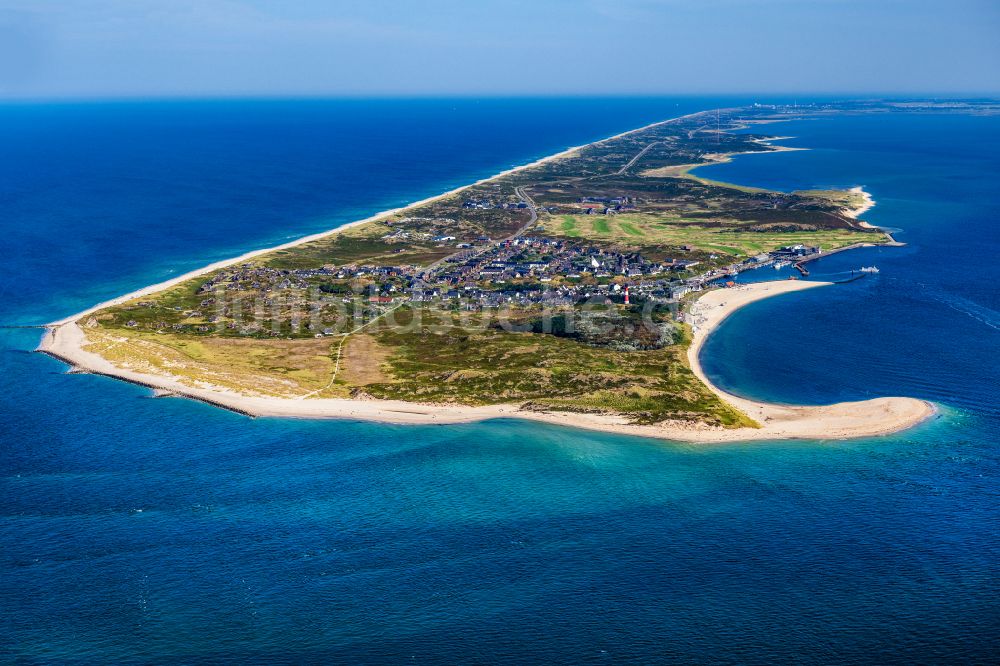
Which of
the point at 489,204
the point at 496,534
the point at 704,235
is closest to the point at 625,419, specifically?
the point at 496,534

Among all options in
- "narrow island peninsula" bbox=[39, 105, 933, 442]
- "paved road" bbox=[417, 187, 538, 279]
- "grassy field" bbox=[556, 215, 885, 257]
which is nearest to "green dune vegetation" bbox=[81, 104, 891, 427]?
"narrow island peninsula" bbox=[39, 105, 933, 442]

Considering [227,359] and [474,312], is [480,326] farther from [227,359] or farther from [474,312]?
[227,359]

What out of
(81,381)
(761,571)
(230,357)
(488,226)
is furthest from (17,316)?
(761,571)

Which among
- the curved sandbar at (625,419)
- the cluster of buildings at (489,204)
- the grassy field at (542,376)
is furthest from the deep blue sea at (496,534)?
the cluster of buildings at (489,204)

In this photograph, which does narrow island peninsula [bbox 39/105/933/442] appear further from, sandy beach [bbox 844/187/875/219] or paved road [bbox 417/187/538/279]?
sandy beach [bbox 844/187/875/219]

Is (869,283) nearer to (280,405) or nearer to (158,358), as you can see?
(280,405)

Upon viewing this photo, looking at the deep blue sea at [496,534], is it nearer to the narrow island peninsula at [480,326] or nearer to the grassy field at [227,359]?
the narrow island peninsula at [480,326]
